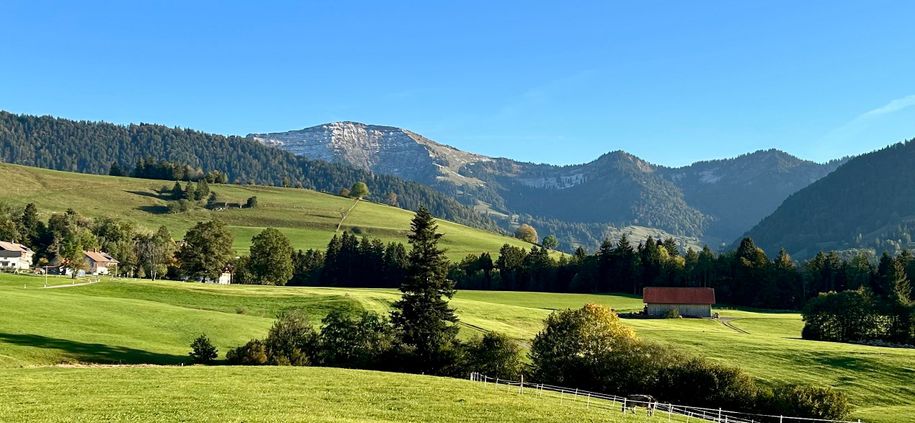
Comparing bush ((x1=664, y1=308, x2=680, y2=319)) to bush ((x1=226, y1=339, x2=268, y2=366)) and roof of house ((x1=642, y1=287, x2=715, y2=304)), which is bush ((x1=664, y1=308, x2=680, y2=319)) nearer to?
roof of house ((x1=642, y1=287, x2=715, y2=304))

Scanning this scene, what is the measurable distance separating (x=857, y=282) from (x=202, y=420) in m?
157

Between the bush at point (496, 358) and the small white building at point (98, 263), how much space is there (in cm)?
11446

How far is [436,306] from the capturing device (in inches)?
2753

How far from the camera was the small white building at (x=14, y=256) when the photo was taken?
141 meters

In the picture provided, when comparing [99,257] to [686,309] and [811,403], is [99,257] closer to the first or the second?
[686,309]

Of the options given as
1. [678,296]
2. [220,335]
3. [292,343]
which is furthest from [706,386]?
[678,296]

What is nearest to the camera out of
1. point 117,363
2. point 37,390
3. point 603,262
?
point 37,390

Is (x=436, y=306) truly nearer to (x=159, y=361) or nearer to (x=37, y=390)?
(x=159, y=361)

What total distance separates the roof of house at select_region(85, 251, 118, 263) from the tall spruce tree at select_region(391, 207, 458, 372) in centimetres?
10459

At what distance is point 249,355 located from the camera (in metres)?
58.7

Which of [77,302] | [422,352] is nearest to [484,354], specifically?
[422,352]

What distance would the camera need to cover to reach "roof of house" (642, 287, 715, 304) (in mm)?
125938

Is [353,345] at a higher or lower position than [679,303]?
lower

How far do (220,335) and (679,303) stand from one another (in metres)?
87.0
